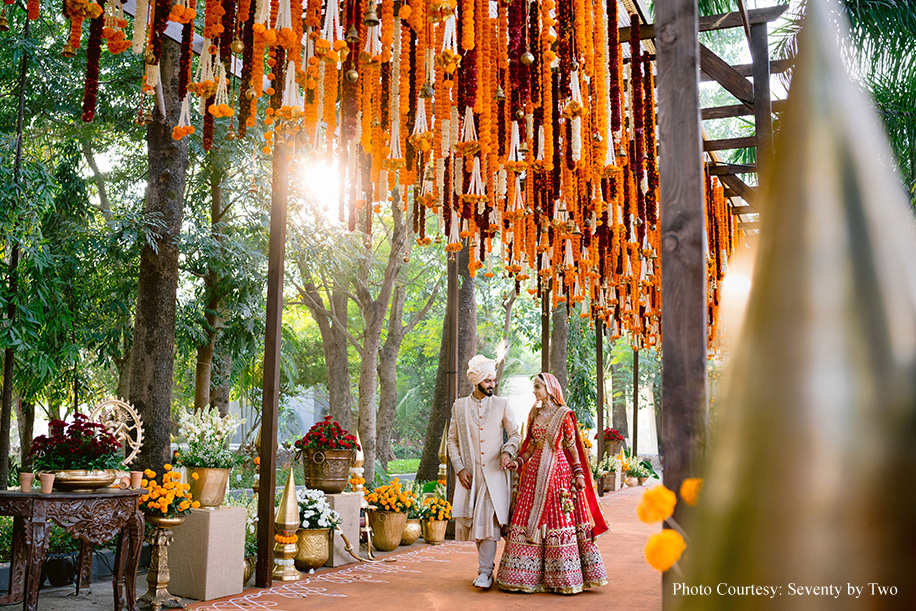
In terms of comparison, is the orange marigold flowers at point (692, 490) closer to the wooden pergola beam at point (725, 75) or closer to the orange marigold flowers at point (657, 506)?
the orange marigold flowers at point (657, 506)

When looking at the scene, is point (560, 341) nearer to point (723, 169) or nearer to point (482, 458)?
point (723, 169)

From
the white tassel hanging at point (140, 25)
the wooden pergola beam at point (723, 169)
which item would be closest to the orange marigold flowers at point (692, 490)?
the white tassel hanging at point (140, 25)

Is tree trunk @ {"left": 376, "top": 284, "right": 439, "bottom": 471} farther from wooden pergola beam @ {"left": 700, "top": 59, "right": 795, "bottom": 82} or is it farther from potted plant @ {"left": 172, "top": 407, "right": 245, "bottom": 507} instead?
potted plant @ {"left": 172, "top": 407, "right": 245, "bottom": 507}

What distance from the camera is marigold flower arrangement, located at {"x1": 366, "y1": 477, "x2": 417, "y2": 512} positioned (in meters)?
6.72

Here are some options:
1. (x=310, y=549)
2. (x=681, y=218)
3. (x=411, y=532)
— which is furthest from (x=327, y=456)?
(x=681, y=218)

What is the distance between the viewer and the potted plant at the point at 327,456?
604 cm

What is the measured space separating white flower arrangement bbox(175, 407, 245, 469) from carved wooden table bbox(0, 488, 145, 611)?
67cm

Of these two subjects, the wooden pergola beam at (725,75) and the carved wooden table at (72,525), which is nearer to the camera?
the carved wooden table at (72,525)

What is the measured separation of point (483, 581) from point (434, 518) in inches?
92.8

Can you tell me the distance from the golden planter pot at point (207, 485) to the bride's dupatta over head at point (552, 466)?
2.09 m

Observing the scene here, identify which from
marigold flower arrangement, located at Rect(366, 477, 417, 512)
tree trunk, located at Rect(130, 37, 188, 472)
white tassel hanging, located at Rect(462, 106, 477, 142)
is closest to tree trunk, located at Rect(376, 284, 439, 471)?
marigold flower arrangement, located at Rect(366, 477, 417, 512)

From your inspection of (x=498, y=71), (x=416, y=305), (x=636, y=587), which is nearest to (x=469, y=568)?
(x=636, y=587)

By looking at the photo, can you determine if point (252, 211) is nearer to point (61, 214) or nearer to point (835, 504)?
point (61, 214)

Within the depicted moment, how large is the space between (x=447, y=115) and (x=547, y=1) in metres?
0.65
